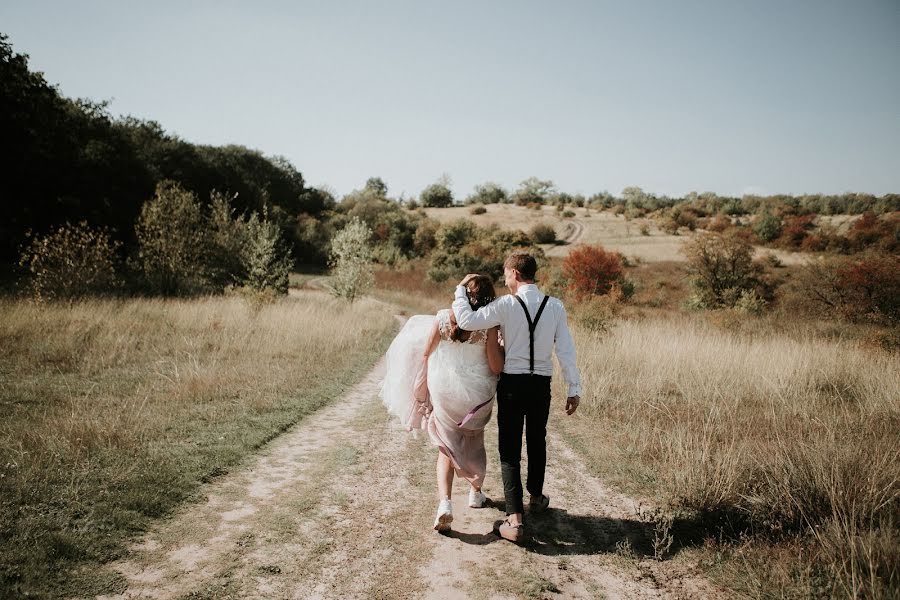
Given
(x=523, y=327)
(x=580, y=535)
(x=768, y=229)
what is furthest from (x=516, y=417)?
(x=768, y=229)

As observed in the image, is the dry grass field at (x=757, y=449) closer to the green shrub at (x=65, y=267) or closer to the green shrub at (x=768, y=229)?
the green shrub at (x=65, y=267)

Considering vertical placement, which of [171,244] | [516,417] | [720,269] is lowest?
[516,417]

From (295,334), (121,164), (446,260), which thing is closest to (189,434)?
(295,334)

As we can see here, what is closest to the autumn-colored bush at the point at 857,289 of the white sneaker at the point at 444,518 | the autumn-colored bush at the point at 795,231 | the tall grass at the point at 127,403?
the tall grass at the point at 127,403

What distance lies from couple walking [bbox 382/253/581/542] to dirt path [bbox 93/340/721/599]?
34 cm

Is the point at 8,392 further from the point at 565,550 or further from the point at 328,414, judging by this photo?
the point at 565,550

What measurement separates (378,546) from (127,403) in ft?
16.4

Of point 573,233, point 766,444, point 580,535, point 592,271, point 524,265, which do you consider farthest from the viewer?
point 573,233

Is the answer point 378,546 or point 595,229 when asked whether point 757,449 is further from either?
point 595,229

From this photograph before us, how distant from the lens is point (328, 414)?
6906 mm

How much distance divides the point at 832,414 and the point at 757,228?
44.6 m

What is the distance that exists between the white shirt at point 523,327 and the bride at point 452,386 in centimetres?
12

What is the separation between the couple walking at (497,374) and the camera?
3.53 meters

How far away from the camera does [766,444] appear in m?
5.21
